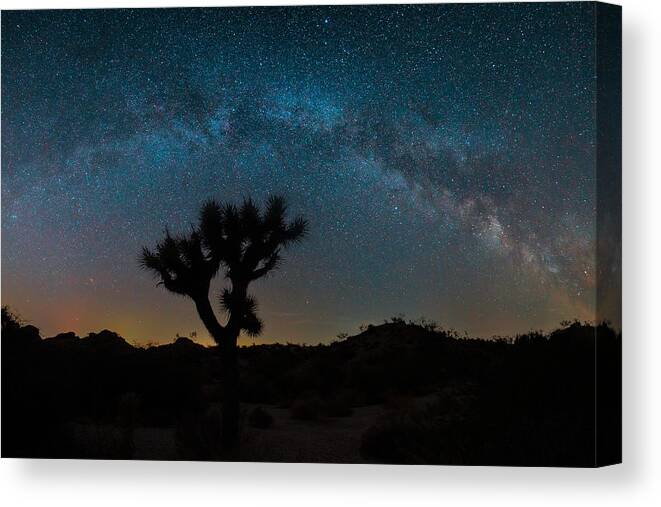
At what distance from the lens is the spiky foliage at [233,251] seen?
1082cm

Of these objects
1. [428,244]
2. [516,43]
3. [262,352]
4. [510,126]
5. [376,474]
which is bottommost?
[376,474]

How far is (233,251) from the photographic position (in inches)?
428

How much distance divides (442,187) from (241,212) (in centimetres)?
171

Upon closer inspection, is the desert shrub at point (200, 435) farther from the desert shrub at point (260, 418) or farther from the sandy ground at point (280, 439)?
the desert shrub at point (260, 418)

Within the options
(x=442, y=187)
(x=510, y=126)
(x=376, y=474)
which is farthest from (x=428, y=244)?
(x=376, y=474)

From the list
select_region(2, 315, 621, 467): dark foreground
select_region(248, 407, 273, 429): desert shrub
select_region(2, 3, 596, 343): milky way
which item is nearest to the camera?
select_region(2, 315, 621, 467): dark foreground

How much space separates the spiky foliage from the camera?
1082cm

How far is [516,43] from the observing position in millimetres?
10641

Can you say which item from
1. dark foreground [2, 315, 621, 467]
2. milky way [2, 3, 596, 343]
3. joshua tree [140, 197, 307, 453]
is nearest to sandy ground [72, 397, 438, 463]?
dark foreground [2, 315, 621, 467]

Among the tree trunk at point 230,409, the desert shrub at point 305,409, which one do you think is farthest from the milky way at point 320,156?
the desert shrub at point 305,409

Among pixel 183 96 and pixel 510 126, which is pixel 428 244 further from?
pixel 183 96

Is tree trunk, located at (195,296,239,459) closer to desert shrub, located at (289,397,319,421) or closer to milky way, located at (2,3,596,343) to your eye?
milky way, located at (2,3,596,343)

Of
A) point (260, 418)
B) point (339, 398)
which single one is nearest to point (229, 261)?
point (260, 418)

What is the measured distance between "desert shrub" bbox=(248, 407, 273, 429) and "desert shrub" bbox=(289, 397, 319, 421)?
0.67 ft
